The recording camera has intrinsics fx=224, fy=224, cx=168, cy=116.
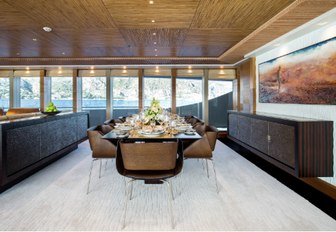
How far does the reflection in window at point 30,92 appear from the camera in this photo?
27.1 ft

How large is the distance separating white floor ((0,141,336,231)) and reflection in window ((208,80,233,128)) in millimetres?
4506

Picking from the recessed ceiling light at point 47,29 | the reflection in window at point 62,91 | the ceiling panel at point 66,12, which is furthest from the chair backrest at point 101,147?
the reflection in window at point 62,91

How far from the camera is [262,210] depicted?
2.64 metres

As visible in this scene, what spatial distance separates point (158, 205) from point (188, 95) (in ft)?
19.3

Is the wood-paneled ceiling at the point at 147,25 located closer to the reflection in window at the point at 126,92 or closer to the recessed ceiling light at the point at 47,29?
the recessed ceiling light at the point at 47,29

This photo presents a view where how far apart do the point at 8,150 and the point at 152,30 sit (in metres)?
3.11

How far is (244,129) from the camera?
222 inches

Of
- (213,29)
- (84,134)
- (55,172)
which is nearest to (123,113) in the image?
(84,134)

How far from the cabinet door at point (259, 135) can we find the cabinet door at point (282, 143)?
0.20 meters

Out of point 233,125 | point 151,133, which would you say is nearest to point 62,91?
point 233,125

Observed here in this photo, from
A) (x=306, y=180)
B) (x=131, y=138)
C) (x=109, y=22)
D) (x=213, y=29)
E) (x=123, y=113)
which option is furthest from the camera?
(x=123, y=113)

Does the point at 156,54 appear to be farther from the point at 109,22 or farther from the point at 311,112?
the point at 311,112

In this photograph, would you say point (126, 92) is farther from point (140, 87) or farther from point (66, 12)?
point (66, 12)

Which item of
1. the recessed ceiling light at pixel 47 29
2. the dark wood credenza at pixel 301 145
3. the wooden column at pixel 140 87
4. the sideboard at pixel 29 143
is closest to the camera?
the sideboard at pixel 29 143
